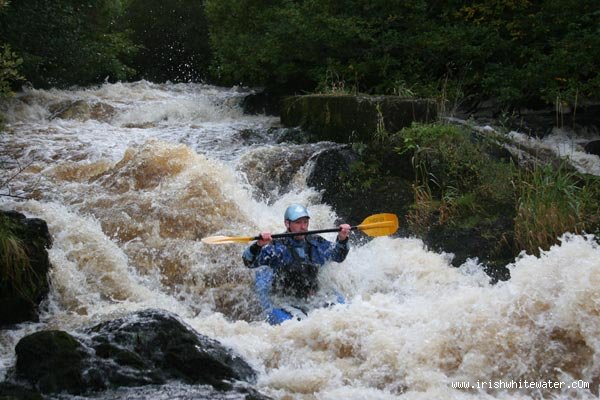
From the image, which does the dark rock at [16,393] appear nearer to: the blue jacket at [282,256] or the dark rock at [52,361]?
the dark rock at [52,361]

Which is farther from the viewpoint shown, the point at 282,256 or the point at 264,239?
the point at 282,256

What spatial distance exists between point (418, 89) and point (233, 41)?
465 centimetres

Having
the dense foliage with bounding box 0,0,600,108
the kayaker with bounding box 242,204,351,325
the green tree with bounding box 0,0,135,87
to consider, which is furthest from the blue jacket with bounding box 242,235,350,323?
the green tree with bounding box 0,0,135,87

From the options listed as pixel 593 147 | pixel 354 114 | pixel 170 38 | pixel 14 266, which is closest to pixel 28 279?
pixel 14 266

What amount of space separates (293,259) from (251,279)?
0.83 m

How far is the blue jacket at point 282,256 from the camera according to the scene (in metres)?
4.93

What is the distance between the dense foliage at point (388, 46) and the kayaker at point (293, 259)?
14.9 ft

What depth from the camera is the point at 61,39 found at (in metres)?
11.7

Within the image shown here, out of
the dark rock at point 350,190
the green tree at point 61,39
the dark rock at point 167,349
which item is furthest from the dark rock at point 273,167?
the green tree at point 61,39

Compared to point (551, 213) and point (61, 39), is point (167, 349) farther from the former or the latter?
point (61, 39)

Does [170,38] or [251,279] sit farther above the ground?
[170,38]

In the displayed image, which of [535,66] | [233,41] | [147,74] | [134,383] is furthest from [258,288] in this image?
[147,74]

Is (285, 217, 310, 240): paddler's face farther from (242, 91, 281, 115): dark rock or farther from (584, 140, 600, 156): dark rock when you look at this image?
(242, 91, 281, 115): dark rock

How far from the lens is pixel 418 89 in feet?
33.4
